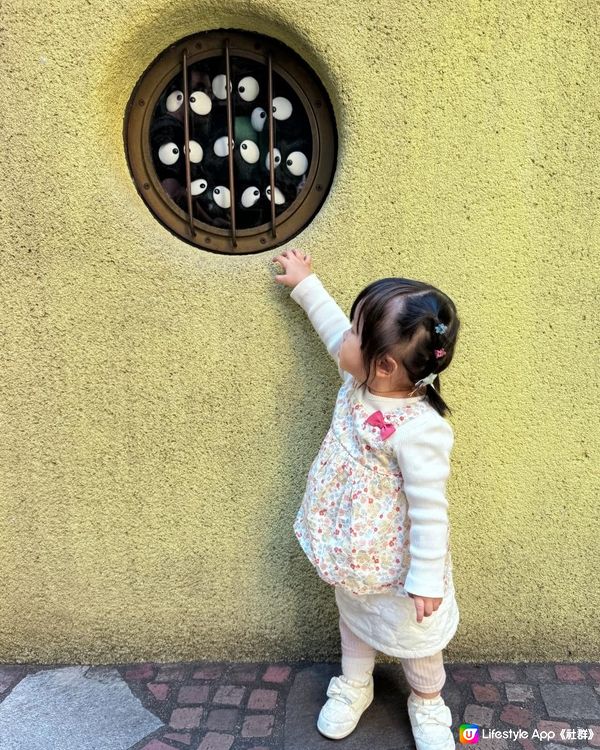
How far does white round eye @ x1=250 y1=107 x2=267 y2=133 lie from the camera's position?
2268mm

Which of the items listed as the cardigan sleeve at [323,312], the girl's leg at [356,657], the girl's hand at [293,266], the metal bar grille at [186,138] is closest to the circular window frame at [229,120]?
the metal bar grille at [186,138]

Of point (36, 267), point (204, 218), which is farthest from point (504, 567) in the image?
point (36, 267)

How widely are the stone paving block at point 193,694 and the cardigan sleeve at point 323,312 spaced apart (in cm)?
127

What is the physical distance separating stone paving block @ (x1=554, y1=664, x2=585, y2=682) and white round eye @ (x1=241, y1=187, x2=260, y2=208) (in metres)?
2.12

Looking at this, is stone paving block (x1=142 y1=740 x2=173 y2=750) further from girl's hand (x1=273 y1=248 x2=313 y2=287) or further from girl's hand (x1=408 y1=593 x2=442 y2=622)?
girl's hand (x1=273 y1=248 x2=313 y2=287)

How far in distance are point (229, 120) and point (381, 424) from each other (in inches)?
47.2

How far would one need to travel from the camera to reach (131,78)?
221cm

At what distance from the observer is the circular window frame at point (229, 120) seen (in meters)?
2.22

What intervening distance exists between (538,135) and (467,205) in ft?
1.09

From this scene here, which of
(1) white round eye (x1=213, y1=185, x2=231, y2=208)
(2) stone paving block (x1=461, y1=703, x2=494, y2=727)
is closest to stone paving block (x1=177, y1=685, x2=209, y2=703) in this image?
(2) stone paving block (x1=461, y1=703, x2=494, y2=727)

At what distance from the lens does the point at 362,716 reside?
7.30ft

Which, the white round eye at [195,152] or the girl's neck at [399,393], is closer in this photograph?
the girl's neck at [399,393]

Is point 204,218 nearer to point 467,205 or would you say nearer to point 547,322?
point 467,205

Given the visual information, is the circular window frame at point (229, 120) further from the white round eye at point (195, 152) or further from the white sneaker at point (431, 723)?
the white sneaker at point (431, 723)
